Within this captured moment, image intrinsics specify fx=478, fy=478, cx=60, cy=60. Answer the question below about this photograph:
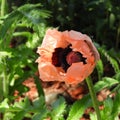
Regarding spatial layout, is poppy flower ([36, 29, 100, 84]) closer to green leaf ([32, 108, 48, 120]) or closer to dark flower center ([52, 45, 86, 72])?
dark flower center ([52, 45, 86, 72])

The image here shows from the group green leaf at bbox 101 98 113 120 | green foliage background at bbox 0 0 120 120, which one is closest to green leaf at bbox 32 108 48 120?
green foliage background at bbox 0 0 120 120

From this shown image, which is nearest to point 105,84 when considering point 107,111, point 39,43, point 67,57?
point 107,111

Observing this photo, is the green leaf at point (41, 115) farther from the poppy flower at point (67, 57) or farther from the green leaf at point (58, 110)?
the poppy flower at point (67, 57)

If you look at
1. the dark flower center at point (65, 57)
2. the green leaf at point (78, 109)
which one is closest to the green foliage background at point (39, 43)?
the green leaf at point (78, 109)

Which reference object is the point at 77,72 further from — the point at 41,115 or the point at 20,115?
the point at 20,115

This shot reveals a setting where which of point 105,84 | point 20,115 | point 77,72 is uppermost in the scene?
point 77,72

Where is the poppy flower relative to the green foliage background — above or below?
above

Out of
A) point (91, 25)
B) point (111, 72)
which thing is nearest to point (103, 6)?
point (91, 25)
